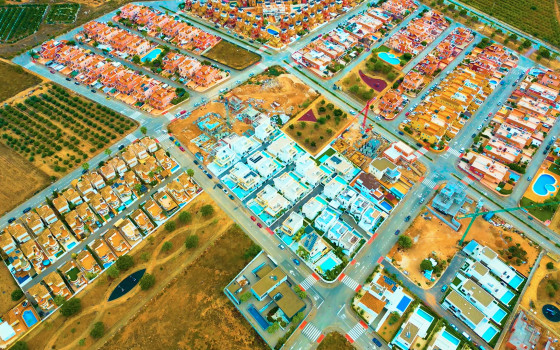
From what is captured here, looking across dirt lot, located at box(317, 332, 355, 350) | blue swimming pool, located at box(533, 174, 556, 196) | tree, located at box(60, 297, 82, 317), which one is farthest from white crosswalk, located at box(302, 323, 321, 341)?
blue swimming pool, located at box(533, 174, 556, 196)

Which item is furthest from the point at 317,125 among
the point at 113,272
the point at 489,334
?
the point at 113,272

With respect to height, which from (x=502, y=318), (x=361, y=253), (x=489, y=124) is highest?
(x=489, y=124)

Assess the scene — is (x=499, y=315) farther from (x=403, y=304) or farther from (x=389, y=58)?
(x=389, y=58)

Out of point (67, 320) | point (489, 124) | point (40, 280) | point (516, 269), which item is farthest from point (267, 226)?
point (489, 124)

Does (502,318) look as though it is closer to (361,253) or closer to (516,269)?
(516,269)

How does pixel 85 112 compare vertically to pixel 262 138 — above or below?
below

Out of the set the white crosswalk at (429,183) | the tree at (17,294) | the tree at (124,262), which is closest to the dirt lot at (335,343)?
the tree at (124,262)
